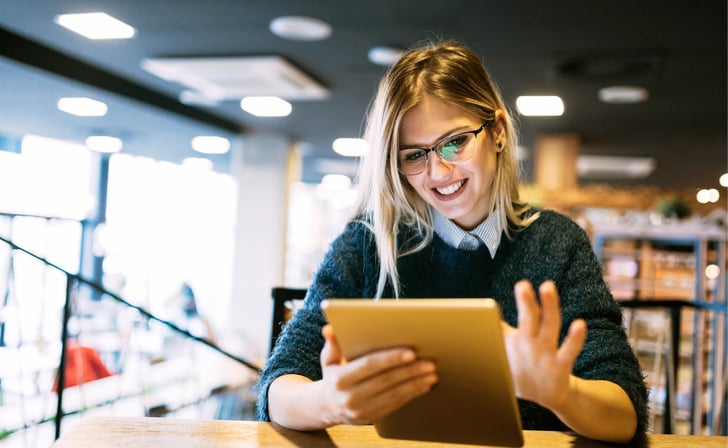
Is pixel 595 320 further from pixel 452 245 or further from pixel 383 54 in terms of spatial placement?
pixel 383 54

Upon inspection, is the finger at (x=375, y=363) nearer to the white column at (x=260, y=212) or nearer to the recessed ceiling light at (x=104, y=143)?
the white column at (x=260, y=212)

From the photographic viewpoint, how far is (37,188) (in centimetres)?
849

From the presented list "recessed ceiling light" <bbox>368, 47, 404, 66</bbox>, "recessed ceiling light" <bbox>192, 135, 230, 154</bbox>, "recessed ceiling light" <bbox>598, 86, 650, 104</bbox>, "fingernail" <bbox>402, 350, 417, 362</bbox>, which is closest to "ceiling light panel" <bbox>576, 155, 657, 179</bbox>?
"recessed ceiling light" <bbox>598, 86, 650, 104</bbox>

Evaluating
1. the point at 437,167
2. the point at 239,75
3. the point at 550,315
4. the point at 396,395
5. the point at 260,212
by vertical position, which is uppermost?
the point at 239,75

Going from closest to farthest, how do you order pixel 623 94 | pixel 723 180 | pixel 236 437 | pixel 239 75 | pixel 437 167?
pixel 236 437 → pixel 437 167 → pixel 239 75 → pixel 623 94 → pixel 723 180

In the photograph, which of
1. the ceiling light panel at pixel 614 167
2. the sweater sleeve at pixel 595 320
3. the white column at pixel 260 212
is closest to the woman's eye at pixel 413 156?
the sweater sleeve at pixel 595 320

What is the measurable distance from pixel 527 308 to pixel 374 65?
397cm

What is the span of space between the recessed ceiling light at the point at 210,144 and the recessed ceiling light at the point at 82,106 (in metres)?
1.43

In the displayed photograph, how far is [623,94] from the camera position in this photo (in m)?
4.89

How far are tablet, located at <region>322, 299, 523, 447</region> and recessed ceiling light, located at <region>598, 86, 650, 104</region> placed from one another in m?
4.43

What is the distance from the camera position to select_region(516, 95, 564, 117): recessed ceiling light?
5234 millimetres

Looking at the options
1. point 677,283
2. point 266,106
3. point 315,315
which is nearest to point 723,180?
point 677,283

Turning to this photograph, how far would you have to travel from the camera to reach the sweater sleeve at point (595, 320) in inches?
41.1

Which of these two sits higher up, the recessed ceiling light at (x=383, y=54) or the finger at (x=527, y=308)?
the recessed ceiling light at (x=383, y=54)
